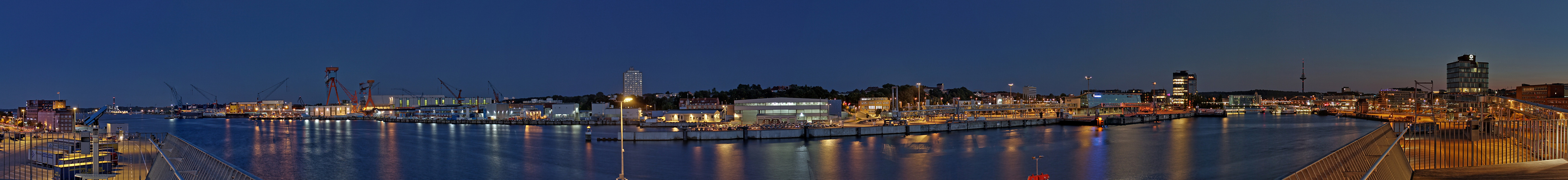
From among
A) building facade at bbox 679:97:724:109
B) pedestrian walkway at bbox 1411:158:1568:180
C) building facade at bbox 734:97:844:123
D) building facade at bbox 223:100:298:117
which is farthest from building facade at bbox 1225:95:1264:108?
building facade at bbox 223:100:298:117

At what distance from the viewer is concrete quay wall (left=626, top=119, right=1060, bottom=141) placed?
27.5 metres

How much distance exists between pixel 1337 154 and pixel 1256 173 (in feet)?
23.1

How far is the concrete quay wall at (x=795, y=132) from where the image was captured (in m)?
27.5

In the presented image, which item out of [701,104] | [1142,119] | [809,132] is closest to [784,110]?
[809,132]

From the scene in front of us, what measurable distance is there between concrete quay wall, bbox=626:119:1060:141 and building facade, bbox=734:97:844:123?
6.63 m

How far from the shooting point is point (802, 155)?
877 inches

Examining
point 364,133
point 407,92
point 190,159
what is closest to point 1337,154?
point 190,159

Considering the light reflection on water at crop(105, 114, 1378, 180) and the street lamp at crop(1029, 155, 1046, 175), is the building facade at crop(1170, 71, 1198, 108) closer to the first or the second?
the light reflection on water at crop(105, 114, 1378, 180)

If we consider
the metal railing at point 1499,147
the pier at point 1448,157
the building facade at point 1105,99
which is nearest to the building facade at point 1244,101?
the building facade at point 1105,99

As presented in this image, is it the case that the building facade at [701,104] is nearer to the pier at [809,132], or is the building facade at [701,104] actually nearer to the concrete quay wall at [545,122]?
the concrete quay wall at [545,122]

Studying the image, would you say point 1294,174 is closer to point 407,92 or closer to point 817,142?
point 817,142

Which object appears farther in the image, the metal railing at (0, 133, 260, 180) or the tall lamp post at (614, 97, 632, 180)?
the tall lamp post at (614, 97, 632, 180)

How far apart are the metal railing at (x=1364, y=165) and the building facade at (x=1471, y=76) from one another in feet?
236

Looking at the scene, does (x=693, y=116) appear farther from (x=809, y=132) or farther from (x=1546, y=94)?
(x=1546, y=94)
